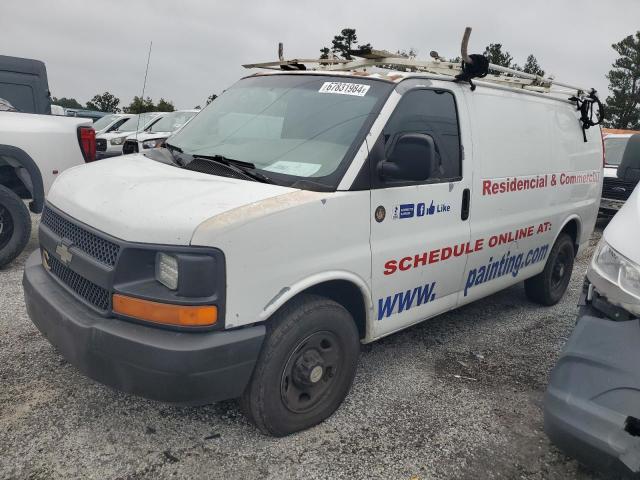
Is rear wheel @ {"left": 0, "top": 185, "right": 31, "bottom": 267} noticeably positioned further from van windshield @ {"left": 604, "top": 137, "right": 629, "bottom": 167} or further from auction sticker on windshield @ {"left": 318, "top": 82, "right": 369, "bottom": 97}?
van windshield @ {"left": 604, "top": 137, "right": 629, "bottom": 167}

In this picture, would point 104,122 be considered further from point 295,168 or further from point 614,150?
point 295,168

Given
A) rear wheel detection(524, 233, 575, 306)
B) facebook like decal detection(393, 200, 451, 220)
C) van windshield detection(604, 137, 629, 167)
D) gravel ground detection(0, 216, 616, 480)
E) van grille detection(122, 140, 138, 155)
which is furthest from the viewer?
van windshield detection(604, 137, 629, 167)

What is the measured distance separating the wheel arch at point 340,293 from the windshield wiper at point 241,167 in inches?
22.7

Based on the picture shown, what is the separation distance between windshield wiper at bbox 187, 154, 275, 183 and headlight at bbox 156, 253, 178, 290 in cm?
69

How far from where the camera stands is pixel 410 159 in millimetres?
2908

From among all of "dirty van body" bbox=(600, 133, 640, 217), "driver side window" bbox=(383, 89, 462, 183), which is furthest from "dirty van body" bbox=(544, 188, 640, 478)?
"dirty van body" bbox=(600, 133, 640, 217)

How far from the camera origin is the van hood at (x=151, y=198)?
2.33 meters

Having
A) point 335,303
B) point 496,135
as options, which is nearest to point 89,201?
point 335,303

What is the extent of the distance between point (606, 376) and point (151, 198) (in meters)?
2.11

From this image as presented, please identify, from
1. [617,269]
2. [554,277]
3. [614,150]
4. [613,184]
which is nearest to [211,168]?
[617,269]

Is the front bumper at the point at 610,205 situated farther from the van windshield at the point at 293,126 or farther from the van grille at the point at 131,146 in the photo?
the van grille at the point at 131,146

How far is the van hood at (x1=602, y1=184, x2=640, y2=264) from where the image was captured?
2.25 m

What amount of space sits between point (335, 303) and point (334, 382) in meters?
0.47

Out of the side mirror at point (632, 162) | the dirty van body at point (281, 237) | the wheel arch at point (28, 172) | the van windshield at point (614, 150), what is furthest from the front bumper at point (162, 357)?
the van windshield at point (614, 150)
